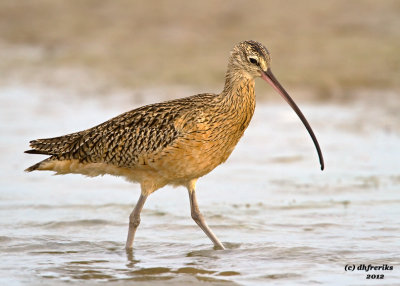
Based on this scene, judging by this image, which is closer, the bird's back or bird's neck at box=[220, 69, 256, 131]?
the bird's back

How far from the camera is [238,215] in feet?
31.3

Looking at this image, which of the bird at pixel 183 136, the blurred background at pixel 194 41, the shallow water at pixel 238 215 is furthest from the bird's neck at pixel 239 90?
the blurred background at pixel 194 41

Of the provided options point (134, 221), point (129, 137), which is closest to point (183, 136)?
point (129, 137)

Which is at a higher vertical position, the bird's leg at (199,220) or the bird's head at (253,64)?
the bird's head at (253,64)

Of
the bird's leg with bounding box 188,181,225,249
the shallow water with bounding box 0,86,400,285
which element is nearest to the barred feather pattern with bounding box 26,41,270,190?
the bird's leg with bounding box 188,181,225,249

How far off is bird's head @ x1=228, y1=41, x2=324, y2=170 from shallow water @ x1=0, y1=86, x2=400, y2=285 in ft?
5.01

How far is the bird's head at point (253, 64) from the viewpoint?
8188 mm

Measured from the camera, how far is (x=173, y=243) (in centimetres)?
858

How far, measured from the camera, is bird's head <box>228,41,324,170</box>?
8.19m

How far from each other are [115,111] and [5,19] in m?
6.76

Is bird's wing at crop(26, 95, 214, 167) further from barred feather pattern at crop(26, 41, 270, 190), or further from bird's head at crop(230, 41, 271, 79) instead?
bird's head at crop(230, 41, 271, 79)

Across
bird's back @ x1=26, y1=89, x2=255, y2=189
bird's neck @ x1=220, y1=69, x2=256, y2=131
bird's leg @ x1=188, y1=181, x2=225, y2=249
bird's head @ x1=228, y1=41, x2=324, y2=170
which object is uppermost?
bird's head @ x1=228, y1=41, x2=324, y2=170

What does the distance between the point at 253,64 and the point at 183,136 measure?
3.09ft

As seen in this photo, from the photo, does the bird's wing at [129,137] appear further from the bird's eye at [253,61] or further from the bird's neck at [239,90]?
the bird's eye at [253,61]
